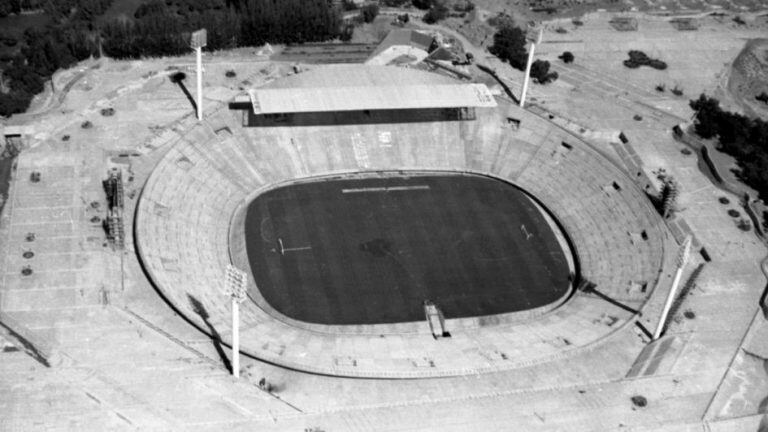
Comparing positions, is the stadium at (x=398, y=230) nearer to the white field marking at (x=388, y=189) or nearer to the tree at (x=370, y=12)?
the white field marking at (x=388, y=189)

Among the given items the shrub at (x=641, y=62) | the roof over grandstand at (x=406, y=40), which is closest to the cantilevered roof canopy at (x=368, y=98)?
the roof over grandstand at (x=406, y=40)

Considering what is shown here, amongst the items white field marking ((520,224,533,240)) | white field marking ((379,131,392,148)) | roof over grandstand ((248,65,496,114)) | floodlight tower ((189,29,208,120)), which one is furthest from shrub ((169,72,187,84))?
white field marking ((520,224,533,240))

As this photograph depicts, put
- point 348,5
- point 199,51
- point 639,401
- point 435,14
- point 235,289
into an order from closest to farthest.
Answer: point 235,289 < point 639,401 < point 199,51 < point 435,14 < point 348,5

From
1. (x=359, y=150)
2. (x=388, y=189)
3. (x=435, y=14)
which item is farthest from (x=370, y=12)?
(x=388, y=189)

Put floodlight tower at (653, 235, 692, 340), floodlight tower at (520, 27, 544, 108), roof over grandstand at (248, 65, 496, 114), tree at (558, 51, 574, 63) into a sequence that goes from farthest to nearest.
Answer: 1. tree at (558, 51, 574, 63)
2. floodlight tower at (520, 27, 544, 108)
3. roof over grandstand at (248, 65, 496, 114)
4. floodlight tower at (653, 235, 692, 340)

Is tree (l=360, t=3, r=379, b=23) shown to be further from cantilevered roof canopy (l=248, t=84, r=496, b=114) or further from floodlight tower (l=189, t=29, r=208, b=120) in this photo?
floodlight tower (l=189, t=29, r=208, b=120)

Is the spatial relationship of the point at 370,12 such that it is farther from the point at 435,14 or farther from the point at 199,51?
the point at 199,51

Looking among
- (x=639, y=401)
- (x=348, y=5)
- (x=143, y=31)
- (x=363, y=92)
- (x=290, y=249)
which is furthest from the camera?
(x=348, y=5)
